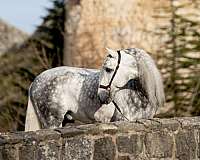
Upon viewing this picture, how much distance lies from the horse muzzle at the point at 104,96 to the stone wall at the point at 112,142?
0.33 m

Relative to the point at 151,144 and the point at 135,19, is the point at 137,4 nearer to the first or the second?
the point at 135,19

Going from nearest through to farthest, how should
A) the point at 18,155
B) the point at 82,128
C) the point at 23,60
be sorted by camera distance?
the point at 18,155, the point at 82,128, the point at 23,60

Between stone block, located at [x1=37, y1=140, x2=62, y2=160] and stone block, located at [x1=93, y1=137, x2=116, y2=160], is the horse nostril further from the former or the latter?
stone block, located at [x1=37, y1=140, x2=62, y2=160]

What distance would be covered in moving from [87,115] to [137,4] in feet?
27.4

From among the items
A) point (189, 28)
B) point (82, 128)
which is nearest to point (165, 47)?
point (189, 28)

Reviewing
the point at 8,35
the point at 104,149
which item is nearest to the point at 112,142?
the point at 104,149

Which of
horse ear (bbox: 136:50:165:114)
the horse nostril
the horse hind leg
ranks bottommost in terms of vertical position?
the horse hind leg

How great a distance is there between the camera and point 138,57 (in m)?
6.04

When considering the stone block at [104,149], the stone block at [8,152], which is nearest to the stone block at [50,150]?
the stone block at [8,152]

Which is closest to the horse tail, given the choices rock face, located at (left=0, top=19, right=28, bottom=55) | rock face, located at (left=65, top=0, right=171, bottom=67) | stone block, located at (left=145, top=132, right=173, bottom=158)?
stone block, located at (left=145, top=132, right=173, bottom=158)

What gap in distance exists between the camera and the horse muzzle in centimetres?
595

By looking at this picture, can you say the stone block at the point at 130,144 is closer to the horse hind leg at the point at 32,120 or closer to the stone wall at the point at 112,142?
the stone wall at the point at 112,142

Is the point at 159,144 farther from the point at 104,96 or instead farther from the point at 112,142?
the point at 104,96

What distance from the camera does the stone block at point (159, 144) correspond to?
583 centimetres
